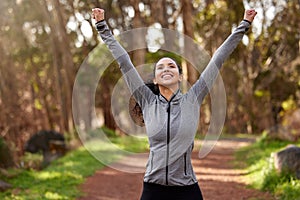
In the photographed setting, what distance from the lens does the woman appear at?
3.23 meters

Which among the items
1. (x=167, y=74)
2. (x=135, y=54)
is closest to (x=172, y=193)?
(x=167, y=74)

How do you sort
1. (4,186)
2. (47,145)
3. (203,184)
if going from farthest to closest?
(47,145) < (203,184) < (4,186)

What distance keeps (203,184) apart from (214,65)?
6.39 meters

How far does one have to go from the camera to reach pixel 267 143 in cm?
1355

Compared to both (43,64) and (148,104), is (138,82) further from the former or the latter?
(43,64)

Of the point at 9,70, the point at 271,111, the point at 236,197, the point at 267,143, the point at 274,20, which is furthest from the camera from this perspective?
the point at 271,111

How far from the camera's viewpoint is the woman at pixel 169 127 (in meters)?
3.23

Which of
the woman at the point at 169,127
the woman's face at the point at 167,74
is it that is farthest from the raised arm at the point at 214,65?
the woman's face at the point at 167,74

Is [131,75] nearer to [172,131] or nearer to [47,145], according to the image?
[172,131]

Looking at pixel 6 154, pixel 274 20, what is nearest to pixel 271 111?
pixel 274 20

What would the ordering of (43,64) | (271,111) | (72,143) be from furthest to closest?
(43,64) → (271,111) → (72,143)

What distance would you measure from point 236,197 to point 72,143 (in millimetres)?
10442

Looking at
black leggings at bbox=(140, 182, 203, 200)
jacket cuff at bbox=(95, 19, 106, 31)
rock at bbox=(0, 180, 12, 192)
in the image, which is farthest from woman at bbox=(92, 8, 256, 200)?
rock at bbox=(0, 180, 12, 192)

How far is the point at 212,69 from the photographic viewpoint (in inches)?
137
